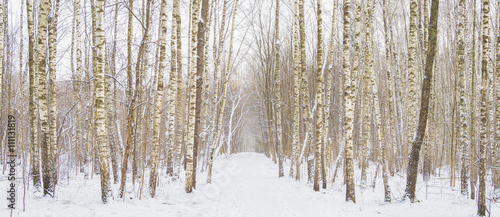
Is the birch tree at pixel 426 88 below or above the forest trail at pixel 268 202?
above

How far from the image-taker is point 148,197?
24.5ft

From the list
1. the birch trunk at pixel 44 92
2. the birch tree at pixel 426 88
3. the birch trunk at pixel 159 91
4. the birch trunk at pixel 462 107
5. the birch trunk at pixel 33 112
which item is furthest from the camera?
the birch trunk at pixel 462 107

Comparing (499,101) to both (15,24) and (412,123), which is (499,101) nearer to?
(412,123)

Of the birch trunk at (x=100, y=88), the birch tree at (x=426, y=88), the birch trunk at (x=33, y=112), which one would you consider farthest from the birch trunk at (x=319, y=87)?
the birch trunk at (x=33, y=112)

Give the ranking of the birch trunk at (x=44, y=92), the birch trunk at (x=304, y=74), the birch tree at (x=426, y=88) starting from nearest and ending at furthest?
the birch trunk at (x=44, y=92)
the birch tree at (x=426, y=88)
the birch trunk at (x=304, y=74)

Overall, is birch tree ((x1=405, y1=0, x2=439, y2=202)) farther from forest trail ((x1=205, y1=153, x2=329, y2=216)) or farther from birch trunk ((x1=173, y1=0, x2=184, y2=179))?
birch trunk ((x1=173, y1=0, x2=184, y2=179))

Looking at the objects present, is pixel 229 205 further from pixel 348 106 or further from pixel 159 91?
pixel 348 106

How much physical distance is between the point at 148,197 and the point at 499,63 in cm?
850

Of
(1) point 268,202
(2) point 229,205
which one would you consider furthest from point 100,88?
(1) point 268,202

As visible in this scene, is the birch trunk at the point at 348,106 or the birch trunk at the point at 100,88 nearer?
the birch trunk at the point at 100,88

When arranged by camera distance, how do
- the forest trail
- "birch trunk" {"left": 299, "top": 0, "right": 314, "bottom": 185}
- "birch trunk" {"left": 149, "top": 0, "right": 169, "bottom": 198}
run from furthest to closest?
"birch trunk" {"left": 299, "top": 0, "right": 314, "bottom": 185}
"birch trunk" {"left": 149, "top": 0, "right": 169, "bottom": 198}
the forest trail

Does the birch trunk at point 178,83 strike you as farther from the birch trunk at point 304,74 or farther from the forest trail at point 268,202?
the birch trunk at point 304,74

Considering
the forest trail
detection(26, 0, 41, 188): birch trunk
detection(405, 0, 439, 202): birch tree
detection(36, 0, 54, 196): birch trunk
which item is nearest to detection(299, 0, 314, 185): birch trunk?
the forest trail

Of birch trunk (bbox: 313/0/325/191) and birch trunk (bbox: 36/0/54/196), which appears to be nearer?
birch trunk (bbox: 36/0/54/196)
